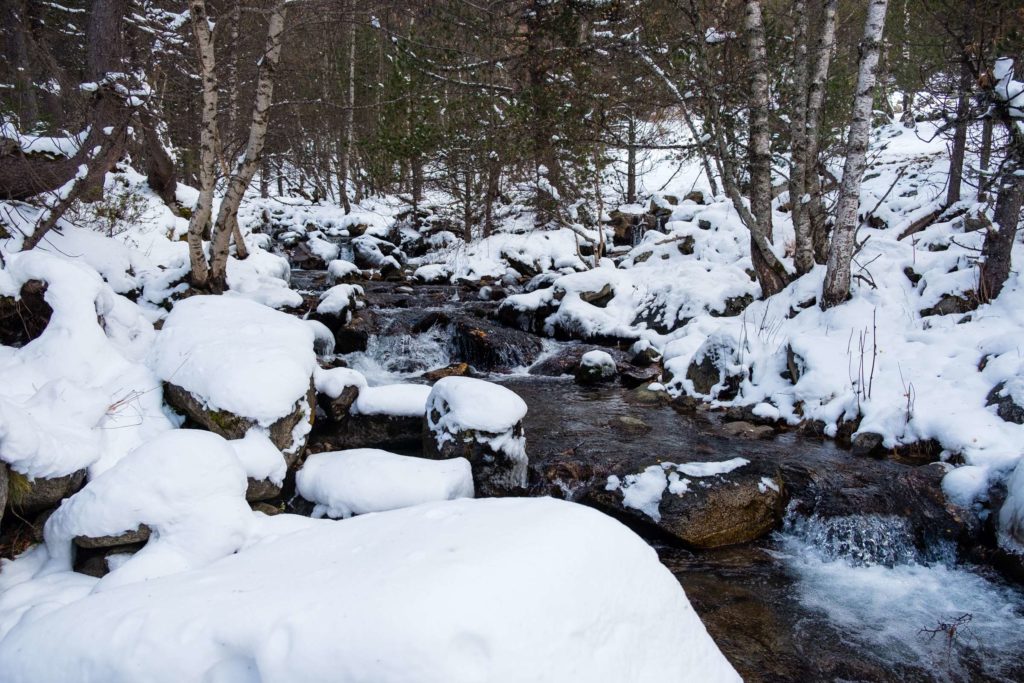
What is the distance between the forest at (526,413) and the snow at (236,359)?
3 centimetres

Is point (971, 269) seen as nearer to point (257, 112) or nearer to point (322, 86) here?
point (257, 112)

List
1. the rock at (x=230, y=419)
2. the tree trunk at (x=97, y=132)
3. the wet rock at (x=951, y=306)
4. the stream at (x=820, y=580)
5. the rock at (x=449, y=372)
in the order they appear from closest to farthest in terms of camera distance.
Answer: the stream at (x=820, y=580)
the rock at (x=230, y=419)
the tree trunk at (x=97, y=132)
the wet rock at (x=951, y=306)
the rock at (x=449, y=372)

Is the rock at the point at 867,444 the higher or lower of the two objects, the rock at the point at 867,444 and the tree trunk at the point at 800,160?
the lower

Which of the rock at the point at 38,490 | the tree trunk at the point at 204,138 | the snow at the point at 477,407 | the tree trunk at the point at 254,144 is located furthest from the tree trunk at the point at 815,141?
the rock at the point at 38,490

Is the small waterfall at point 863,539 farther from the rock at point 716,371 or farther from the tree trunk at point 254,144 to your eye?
the tree trunk at point 254,144

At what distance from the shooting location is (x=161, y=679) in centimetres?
163

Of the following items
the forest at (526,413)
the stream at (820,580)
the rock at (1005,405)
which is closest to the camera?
the forest at (526,413)

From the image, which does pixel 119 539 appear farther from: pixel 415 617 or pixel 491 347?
pixel 491 347

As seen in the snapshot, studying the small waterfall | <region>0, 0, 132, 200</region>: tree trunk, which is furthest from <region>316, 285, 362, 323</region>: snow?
the small waterfall

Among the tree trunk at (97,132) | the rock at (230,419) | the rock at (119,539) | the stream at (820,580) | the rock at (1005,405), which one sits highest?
the tree trunk at (97,132)

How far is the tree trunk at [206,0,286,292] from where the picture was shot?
273 inches

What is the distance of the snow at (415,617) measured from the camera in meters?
1.50

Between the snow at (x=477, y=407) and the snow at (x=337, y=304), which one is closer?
the snow at (x=477, y=407)

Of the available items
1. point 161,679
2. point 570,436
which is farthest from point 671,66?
point 161,679
